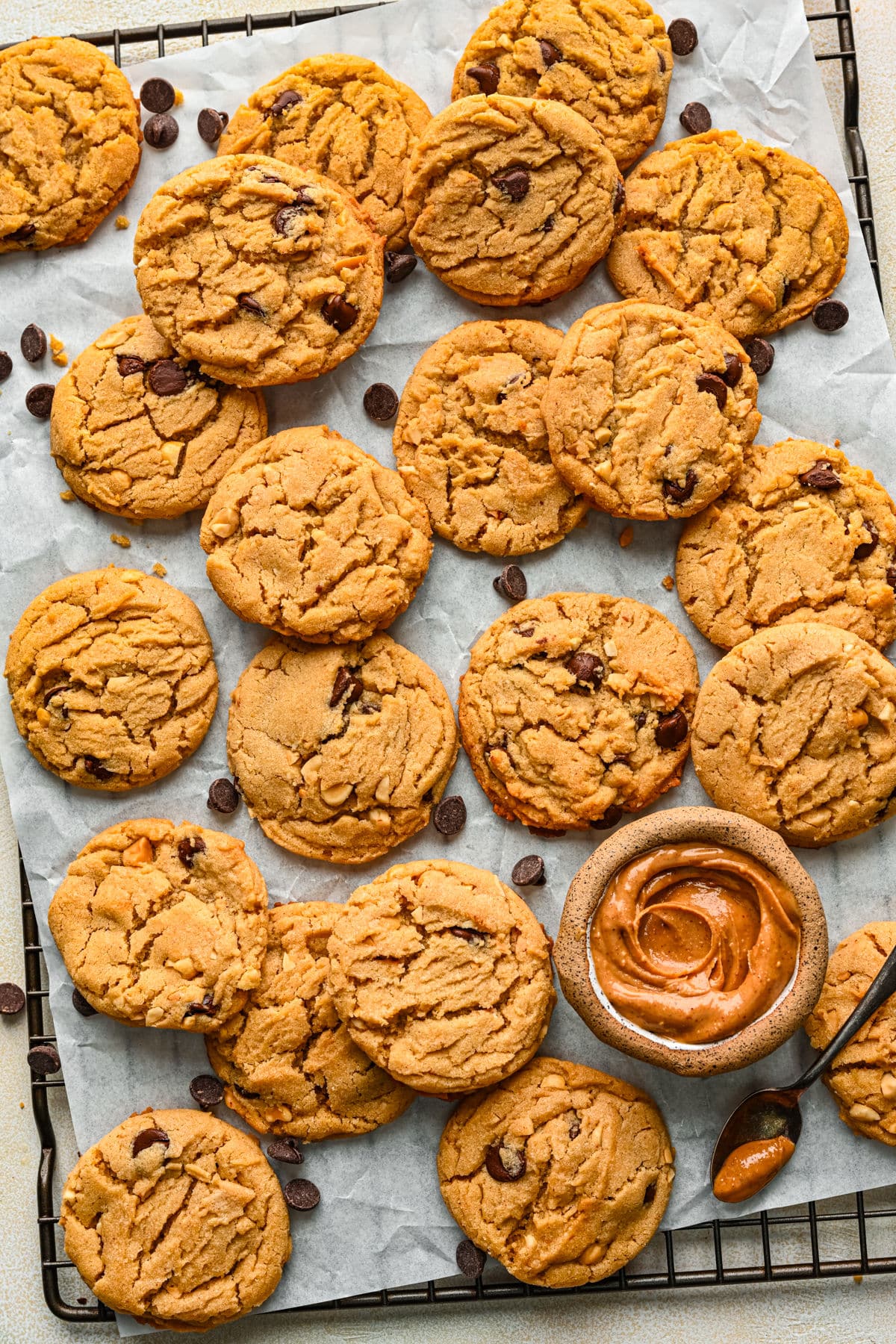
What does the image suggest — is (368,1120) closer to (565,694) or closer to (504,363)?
(565,694)

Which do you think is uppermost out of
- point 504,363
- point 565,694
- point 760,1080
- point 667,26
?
point 667,26

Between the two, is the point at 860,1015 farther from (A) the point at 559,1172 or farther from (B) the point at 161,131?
(B) the point at 161,131

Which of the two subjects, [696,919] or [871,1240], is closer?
[696,919]

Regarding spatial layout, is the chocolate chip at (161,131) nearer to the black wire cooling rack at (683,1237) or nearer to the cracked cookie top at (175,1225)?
the black wire cooling rack at (683,1237)

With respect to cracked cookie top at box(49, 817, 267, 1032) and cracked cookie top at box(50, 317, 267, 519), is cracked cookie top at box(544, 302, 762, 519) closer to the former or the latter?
cracked cookie top at box(50, 317, 267, 519)

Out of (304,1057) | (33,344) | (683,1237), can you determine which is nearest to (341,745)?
(304,1057)

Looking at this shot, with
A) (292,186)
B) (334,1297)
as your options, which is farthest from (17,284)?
(334,1297)
